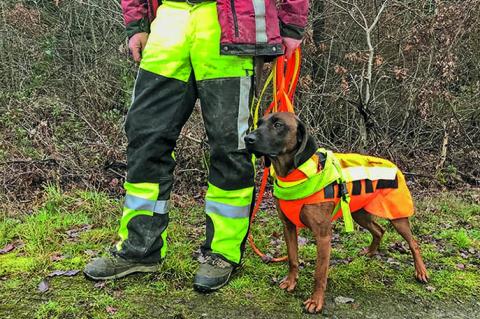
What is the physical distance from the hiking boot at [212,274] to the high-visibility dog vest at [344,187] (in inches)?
22.0

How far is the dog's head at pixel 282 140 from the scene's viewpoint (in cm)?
316

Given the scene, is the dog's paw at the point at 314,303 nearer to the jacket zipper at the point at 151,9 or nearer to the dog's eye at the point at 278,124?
the dog's eye at the point at 278,124

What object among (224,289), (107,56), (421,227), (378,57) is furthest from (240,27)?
(107,56)

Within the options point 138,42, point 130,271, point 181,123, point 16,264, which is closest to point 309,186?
point 181,123

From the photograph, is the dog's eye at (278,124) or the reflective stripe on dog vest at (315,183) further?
the dog's eye at (278,124)

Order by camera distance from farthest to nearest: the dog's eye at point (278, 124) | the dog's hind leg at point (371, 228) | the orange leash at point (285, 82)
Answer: the dog's hind leg at point (371, 228) < the orange leash at point (285, 82) < the dog's eye at point (278, 124)

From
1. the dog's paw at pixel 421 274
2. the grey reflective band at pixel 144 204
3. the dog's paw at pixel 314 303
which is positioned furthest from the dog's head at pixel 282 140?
Answer: the dog's paw at pixel 421 274

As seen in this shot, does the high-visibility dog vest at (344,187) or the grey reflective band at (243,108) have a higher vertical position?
the grey reflective band at (243,108)

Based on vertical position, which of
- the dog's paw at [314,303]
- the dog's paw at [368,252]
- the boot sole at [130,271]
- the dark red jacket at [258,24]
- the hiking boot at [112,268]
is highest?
the dark red jacket at [258,24]

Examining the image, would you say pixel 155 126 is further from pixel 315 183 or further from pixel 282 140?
pixel 315 183

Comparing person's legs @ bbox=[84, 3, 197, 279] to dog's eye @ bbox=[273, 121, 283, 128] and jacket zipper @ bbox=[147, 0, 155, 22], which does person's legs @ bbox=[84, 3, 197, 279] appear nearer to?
jacket zipper @ bbox=[147, 0, 155, 22]

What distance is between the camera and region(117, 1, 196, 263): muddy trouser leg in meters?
3.19

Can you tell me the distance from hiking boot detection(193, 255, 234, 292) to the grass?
0.19ft

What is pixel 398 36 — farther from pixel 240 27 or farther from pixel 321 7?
pixel 240 27
